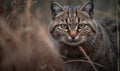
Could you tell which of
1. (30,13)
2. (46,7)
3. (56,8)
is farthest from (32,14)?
(56,8)

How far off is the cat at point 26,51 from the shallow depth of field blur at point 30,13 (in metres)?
0.03

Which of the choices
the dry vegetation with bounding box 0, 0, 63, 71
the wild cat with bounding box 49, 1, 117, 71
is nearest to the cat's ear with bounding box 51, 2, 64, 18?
the wild cat with bounding box 49, 1, 117, 71

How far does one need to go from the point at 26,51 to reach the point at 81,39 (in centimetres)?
55

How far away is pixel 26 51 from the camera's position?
5.49m

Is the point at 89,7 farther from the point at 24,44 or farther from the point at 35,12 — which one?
the point at 24,44

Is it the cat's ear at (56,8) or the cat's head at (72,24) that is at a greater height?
the cat's ear at (56,8)

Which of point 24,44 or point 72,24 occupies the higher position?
point 72,24

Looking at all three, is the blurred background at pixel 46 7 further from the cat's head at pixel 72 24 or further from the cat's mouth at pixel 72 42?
the cat's mouth at pixel 72 42

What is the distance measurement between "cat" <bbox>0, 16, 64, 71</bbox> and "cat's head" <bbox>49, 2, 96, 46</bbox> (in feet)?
0.59

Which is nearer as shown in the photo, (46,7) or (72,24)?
(72,24)

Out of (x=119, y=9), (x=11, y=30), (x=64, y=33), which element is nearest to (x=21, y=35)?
(x=11, y=30)

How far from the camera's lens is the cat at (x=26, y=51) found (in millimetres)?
5461

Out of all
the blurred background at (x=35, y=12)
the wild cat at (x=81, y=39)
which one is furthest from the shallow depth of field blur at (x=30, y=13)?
the wild cat at (x=81, y=39)

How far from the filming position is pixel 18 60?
5.50 metres
